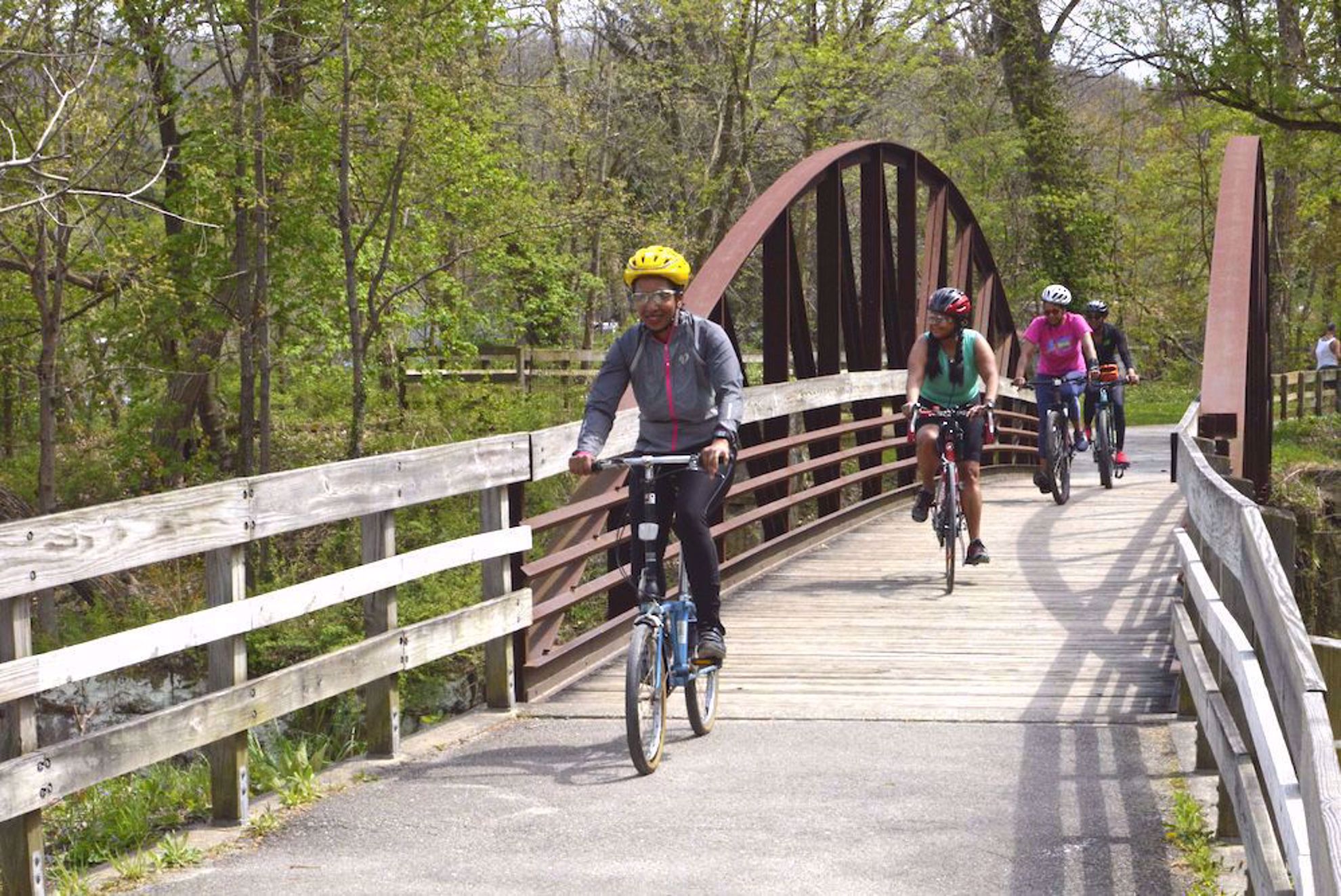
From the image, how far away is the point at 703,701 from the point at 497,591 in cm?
95

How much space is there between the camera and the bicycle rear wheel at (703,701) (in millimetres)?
6707

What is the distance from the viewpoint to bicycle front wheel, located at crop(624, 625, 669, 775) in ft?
19.7

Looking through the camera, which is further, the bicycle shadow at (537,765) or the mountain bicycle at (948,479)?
the mountain bicycle at (948,479)

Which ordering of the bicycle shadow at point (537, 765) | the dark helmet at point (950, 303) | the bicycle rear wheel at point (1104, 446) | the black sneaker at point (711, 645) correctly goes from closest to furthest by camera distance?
the bicycle shadow at point (537, 765) < the black sneaker at point (711, 645) < the dark helmet at point (950, 303) < the bicycle rear wheel at point (1104, 446)

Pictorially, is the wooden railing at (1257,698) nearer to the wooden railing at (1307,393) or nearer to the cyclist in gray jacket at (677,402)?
the cyclist in gray jacket at (677,402)

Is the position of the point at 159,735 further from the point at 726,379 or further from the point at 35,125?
the point at 35,125

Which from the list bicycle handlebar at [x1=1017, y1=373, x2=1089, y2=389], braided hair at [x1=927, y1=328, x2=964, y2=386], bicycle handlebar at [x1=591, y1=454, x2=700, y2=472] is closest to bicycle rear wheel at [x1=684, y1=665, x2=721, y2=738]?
bicycle handlebar at [x1=591, y1=454, x2=700, y2=472]

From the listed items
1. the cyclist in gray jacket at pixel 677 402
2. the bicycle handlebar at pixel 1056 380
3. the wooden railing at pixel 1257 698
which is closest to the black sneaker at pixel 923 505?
the wooden railing at pixel 1257 698

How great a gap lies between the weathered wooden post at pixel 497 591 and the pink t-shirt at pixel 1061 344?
8.26 metres

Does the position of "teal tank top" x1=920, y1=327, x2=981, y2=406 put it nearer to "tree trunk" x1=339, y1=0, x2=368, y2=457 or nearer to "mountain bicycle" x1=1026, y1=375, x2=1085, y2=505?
"mountain bicycle" x1=1026, y1=375, x2=1085, y2=505

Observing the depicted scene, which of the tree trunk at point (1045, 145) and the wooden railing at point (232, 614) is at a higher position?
the tree trunk at point (1045, 145)

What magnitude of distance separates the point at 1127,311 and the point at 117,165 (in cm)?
3230

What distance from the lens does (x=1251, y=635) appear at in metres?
5.34

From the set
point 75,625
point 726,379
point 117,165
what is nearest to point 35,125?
point 117,165
